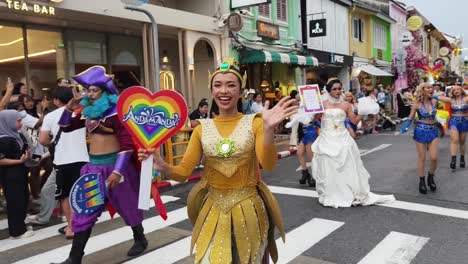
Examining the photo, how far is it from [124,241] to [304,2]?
17.3 metres

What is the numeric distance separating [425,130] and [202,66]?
10008 millimetres

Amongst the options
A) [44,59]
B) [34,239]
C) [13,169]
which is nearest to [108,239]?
[34,239]

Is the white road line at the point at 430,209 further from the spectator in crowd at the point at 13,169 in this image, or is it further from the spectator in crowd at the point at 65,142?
the spectator in crowd at the point at 13,169

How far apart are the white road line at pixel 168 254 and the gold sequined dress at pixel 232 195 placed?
1933 mm

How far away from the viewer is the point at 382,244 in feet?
15.9

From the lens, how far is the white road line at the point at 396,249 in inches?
173

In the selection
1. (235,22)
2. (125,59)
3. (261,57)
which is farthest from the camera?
(261,57)

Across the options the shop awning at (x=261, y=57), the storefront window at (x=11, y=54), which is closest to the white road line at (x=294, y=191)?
the storefront window at (x=11, y=54)

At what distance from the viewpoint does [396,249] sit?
4.69 metres

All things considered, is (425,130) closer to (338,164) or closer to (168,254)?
(338,164)

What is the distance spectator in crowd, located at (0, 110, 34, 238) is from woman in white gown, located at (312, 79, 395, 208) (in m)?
4.24

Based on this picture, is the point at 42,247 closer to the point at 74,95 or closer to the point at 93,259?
the point at 93,259

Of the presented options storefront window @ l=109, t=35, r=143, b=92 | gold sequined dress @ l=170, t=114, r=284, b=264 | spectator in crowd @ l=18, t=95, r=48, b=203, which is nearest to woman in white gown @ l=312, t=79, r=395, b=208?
gold sequined dress @ l=170, t=114, r=284, b=264

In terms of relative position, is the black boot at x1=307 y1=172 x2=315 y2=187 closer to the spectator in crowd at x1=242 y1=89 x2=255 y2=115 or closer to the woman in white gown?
the woman in white gown
